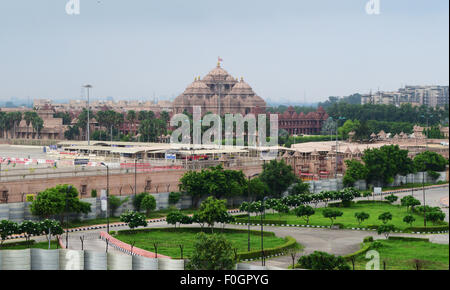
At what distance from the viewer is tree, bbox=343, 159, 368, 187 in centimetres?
6244

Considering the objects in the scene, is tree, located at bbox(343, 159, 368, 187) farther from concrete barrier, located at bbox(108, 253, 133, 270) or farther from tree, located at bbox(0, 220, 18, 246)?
concrete barrier, located at bbox(108, 253, 133, 270)

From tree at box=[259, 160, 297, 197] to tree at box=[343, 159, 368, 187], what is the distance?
6.91 meters

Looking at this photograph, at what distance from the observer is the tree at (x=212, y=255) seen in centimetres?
2872

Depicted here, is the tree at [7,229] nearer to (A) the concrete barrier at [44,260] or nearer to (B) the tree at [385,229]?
(A) the concrete barrier at [44,260]

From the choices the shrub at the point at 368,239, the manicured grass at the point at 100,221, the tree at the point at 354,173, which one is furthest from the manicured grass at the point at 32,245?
the tree at the point at 354,173

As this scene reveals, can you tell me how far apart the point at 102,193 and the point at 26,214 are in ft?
18.2

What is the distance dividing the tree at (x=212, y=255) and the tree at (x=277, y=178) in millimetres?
27359

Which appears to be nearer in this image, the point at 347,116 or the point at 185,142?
the point at 185,142

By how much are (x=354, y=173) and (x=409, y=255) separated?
27.3 meters

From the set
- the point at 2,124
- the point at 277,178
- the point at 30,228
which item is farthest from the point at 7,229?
the point at 2,124
